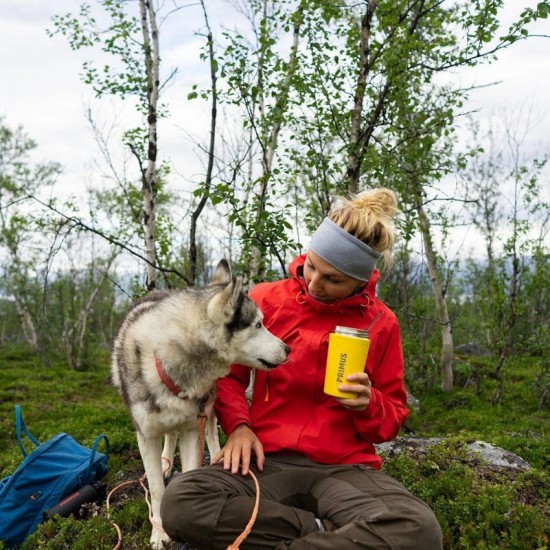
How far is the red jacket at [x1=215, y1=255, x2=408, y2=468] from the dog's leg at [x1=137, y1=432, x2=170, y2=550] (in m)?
0.66

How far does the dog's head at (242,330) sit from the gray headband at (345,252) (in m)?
0.55

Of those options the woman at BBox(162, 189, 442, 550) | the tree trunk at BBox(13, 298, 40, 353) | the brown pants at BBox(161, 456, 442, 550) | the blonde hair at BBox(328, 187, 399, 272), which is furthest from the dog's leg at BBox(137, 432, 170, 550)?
the tree trunk at BBox(13, 298, 40, 353)

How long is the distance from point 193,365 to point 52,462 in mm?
1806

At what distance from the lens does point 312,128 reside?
6.54 metres

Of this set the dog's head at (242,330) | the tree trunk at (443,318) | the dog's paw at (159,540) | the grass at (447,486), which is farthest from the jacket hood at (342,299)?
the tree trunk at (443,318)

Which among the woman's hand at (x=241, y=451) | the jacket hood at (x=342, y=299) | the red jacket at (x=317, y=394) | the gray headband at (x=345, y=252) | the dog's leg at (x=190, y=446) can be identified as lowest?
the dog's leg at (x=190, y=446)

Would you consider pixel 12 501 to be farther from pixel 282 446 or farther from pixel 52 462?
pixel 282 446

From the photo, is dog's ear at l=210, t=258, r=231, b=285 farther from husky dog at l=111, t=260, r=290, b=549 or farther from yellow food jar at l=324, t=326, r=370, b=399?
yellow food jar at l=324, t=326, r=370, b=399

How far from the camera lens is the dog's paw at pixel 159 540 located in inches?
137

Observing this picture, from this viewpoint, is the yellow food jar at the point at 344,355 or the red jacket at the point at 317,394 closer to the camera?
the yellow food jar at the point at 344,355

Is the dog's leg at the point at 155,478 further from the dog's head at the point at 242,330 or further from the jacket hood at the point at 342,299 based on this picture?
the jacket hood at the point at 342,299

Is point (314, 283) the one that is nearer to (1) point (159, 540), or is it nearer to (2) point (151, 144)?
(1) point (159, 540)

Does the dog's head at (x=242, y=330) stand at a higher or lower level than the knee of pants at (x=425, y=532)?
higher

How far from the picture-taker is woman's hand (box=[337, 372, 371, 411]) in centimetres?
251
